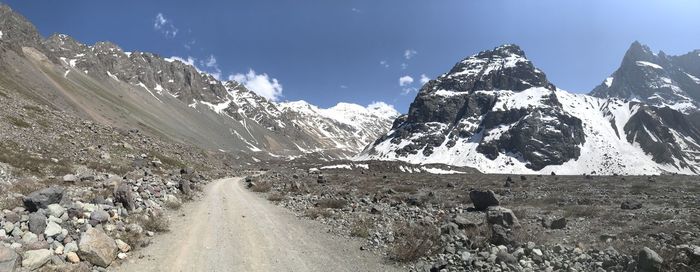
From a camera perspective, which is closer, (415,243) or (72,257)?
(72,257)

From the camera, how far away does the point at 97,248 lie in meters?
14.1

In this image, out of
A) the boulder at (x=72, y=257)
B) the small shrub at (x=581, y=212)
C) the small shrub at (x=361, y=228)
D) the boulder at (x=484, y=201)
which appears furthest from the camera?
the boulder at (x=484, y=201)

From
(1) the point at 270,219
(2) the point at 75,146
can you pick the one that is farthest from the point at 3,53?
(1) the point at 270,219

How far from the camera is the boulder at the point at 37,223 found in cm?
1417

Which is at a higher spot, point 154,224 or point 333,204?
point 333,204

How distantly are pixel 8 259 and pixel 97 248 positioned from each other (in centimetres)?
267

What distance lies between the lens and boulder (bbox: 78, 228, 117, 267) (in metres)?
13.7

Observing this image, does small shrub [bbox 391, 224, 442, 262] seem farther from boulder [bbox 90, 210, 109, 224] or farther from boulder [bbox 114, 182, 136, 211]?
boulder [bbox 114, 182, 136, 211]

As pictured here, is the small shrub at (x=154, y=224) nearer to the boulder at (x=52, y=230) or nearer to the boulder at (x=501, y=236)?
the boulder at (x=52, y=230)

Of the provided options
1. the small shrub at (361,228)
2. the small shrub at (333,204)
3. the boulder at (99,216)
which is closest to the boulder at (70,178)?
the boulder at (99,216)

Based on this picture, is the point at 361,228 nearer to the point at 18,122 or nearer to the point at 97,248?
the point at 97,248

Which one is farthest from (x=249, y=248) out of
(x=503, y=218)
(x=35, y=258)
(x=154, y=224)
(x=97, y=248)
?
(x=503, y=218)

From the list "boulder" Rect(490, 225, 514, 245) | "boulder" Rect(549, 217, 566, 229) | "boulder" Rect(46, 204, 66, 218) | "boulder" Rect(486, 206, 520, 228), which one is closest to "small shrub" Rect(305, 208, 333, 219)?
"boulder" Rect(486, 206, 520, 228)

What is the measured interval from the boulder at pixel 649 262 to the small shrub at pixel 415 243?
22.4 ft
